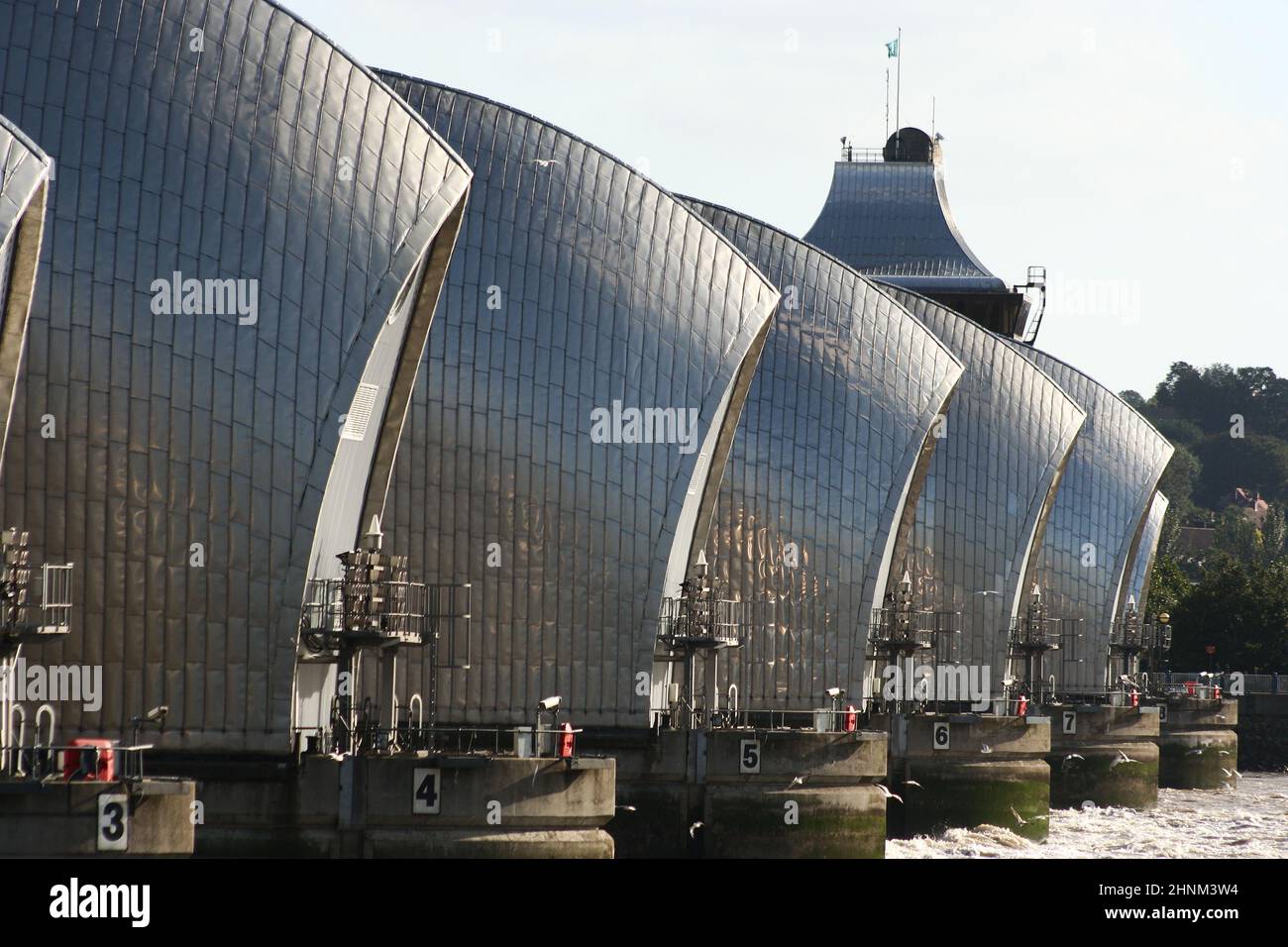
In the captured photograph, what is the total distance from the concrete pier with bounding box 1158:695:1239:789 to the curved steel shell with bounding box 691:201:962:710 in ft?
133

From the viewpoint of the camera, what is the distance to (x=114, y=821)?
38.1 meters

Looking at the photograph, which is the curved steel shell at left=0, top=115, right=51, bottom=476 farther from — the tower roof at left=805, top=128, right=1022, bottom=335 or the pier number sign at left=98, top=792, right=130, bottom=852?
the tower roof at left=805, top=128, right=1022, bottom=335

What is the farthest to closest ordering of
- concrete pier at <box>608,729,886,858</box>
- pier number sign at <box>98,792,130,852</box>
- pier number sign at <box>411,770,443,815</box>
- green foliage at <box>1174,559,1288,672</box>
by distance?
green foliage at <box>1174,559,1288,672</box> < concrete pier at <box>608,729,886,858</box> < pier number sign at <box>411,770,443,815</box> < pier number sign at <box>98,792,130,852</box>

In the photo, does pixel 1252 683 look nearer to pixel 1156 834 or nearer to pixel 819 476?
pixel 1156 834

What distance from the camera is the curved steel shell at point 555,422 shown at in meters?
61.0

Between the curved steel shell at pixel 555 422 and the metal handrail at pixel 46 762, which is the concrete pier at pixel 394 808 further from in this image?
the curved steel shell at pixel 555 422

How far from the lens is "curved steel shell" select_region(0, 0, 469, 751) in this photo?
47969 mm

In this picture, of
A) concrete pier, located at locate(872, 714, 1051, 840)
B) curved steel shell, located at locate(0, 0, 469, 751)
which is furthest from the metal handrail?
concrete pier, located at locate(872, 714, 1051, 840)

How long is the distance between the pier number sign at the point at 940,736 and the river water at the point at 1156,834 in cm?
305

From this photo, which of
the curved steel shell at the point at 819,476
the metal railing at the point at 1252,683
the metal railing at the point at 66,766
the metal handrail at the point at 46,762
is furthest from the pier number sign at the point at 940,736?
the metal railing at the point at 1252,683

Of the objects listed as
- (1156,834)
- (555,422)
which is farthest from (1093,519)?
(555,422)

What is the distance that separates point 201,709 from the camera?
1906 inches

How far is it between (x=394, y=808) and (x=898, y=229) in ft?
301

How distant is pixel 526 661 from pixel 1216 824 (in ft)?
142
